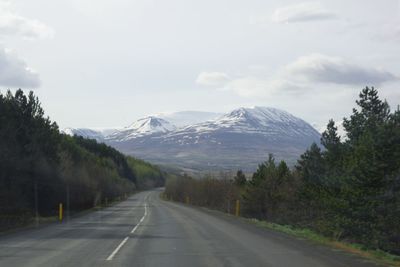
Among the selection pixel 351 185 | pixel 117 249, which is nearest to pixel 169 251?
pixel 117 249

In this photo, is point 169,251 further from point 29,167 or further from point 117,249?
point 29,167

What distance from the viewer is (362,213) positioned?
25344 mm

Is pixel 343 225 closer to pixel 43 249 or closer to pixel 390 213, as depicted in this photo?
pixel 390 213

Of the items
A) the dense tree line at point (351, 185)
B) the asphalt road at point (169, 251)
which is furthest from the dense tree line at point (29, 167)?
the dense tree line at point (351, 185)

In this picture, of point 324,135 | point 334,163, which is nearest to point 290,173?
point 324,135

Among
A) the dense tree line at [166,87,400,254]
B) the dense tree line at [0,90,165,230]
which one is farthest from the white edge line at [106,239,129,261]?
the dense tree line at [0,90,165,230]

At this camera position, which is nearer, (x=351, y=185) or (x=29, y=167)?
(x=351, y=185)

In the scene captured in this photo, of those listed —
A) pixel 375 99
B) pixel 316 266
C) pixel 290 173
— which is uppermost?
pixel 375 99

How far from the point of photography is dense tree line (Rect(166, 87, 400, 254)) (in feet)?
82.9

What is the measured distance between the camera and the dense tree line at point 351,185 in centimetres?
2528

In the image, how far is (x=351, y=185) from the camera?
85.0 feet

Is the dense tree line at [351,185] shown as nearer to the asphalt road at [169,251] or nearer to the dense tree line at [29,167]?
the asphalt road at [169,251]

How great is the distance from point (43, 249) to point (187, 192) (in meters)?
86.3

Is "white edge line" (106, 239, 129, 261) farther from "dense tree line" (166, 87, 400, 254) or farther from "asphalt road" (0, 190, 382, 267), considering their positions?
"dense tree line" (166, 87, 400, 254)
